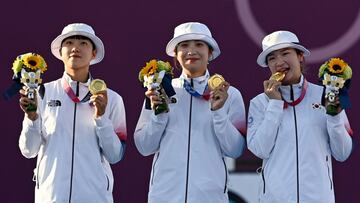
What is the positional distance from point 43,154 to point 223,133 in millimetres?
1011

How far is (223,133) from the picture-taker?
6.41 meters

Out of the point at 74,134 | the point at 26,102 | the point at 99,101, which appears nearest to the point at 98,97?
the point at 99,101

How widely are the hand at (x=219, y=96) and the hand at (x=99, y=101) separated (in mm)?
589

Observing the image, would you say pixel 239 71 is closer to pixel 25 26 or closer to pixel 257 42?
pixel 257 42

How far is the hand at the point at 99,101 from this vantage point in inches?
251

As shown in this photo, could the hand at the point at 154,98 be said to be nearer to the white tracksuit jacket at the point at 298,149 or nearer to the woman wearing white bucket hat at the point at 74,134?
the woman wearing white bucket hat at the point at 74,134

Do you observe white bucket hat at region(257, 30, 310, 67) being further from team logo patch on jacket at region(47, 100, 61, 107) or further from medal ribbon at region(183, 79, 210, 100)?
team logo patch on jacket at region(47, 100, 61, 107)

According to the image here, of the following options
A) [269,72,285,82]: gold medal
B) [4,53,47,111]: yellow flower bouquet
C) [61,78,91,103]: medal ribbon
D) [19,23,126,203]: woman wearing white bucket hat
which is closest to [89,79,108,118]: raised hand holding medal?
[19,23,126,203]: woman wearing white bucket hat

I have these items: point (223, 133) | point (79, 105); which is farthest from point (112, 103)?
point (223, 133)

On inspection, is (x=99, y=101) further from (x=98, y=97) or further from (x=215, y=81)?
(x=215, y=81)

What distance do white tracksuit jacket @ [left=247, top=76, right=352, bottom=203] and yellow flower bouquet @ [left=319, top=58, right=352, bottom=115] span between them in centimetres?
9

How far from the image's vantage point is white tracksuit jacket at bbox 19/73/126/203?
6.42 meters

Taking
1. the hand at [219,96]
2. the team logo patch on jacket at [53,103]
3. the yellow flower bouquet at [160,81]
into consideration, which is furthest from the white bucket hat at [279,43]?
the team logo patch on jacket at [53,103]

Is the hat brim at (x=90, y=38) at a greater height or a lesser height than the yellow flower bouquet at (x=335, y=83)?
greater
